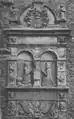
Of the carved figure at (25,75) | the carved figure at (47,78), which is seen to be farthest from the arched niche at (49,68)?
the carved figure at (25,75)

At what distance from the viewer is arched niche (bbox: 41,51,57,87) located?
12209 millimetres

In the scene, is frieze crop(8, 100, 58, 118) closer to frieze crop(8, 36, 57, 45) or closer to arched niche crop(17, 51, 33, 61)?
arched niche crop(17, 51, 33, 61)

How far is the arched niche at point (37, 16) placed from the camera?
12320 mm

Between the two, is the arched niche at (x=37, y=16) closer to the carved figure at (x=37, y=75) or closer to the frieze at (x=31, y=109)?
the carved figure at (x=37, y=75)

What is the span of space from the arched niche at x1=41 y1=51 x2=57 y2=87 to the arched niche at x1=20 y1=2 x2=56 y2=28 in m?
0.79

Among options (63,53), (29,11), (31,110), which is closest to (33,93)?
(31,110)

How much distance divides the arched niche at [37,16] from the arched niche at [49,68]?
2.61ft

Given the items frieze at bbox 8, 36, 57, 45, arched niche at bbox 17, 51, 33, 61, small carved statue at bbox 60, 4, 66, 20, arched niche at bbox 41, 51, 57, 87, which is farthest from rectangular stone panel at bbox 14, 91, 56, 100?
small carved statue at bbox 60, 4, 66, 20

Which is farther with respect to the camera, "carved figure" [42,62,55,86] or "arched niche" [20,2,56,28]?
"arched niche" [20,2,56,28]

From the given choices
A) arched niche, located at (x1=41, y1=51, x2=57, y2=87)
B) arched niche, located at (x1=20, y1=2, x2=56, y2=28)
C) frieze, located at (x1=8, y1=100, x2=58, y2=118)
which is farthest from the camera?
arched niche, located at (x1=20, y1=2, x2=56, y2=28)

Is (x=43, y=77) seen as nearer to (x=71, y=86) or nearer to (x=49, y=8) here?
(x=71, y=86)

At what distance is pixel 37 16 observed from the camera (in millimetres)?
12359

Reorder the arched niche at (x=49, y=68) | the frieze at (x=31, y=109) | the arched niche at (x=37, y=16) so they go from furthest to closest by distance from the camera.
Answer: the arched niche at (x=37, y=16), the arched niche at (x=49, y=68), the frieze at (x=31, y=109)

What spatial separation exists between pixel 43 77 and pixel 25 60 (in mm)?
647
